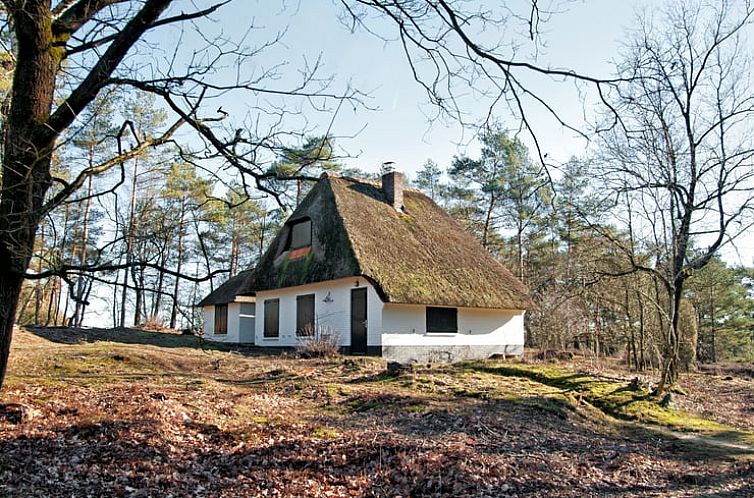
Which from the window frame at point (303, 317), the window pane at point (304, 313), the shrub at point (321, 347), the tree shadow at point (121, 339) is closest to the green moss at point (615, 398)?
the shrub at point (321, 347)

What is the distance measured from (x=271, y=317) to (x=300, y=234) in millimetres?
3273

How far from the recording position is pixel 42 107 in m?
5.31

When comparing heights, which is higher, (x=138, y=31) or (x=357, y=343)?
(x=138, y=31)

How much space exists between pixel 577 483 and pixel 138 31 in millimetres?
5874

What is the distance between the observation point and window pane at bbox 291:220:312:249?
2055 centimetres

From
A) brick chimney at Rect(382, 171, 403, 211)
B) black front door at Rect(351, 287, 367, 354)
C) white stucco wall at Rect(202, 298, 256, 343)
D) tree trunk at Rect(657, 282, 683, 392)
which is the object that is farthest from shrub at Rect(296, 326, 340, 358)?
white stucco wall at Rect(202, 298, 256, 343)

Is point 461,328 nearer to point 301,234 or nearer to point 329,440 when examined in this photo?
point 301,234

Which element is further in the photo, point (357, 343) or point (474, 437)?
point (357, 343)

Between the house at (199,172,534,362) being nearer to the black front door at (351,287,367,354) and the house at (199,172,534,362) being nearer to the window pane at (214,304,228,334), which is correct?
the black front door at (351,287,367,354)

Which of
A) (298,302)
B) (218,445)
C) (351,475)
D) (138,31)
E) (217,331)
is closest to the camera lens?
(138,31)

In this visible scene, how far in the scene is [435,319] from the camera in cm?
1914

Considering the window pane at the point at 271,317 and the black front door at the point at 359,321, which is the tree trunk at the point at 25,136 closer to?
the black front door at the point at 359,321

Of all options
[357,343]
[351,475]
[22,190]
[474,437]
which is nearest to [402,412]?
[474,437]

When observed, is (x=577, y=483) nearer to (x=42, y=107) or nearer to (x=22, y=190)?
(x=22, y=190)
